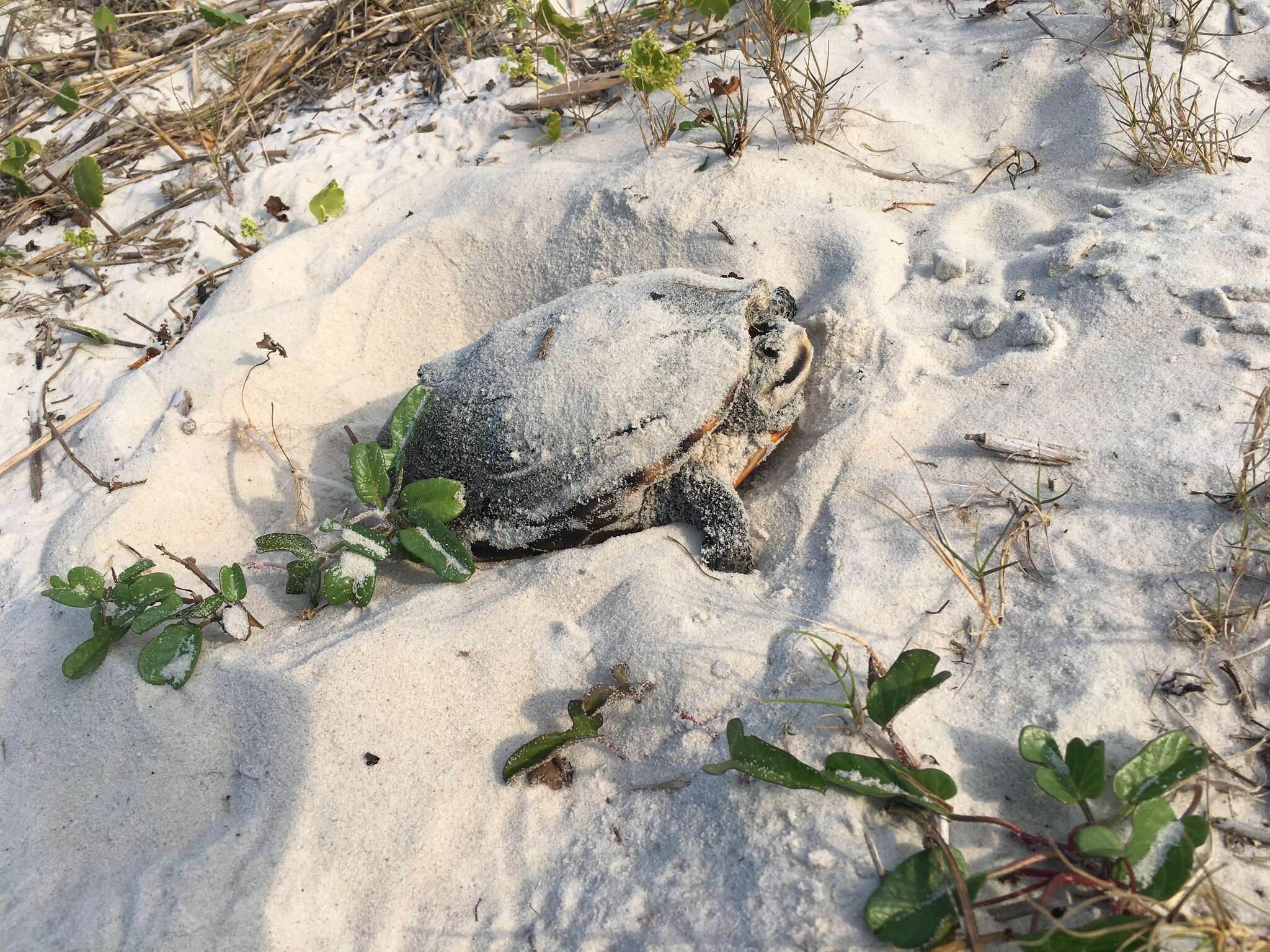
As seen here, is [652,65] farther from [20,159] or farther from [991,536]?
[20,159]

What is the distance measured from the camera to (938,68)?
325cm

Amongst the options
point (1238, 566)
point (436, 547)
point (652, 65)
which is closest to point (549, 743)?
point (436, 547)

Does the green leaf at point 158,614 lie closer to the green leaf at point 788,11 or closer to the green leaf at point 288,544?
the green leaf at point 288,544

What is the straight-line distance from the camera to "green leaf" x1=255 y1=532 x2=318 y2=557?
2070 millimetres

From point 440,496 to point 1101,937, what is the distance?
172cm

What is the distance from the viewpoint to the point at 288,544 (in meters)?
2.08

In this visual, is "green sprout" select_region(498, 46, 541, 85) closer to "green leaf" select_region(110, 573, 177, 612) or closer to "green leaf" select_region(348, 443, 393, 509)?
"green leaf" select_region(348, 443, 393, 509)

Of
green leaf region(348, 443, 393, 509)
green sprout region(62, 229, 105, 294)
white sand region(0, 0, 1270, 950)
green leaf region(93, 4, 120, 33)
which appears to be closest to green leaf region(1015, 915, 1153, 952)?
white sand region(0, 0, 1270, 950)

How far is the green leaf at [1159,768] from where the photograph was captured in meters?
1.24

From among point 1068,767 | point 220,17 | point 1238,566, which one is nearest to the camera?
point 1068,767

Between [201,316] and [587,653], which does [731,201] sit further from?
[201,316]

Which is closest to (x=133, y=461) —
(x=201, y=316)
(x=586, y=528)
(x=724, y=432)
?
(x=201, y=316)

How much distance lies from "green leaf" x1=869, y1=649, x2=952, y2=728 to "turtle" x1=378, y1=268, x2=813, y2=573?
2.33 feet

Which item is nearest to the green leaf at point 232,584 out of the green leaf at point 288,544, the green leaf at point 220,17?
the green leaf at point 288,544
